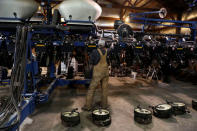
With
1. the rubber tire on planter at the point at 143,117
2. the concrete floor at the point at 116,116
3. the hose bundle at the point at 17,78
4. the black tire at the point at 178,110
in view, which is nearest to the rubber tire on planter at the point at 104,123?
the concrete floor at the point at 116,116

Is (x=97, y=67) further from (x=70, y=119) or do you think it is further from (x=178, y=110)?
(x=178, y=110)

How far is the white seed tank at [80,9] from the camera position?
11.7ft

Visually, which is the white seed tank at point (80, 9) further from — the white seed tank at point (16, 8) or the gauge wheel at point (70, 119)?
the gauge wheel at point (70, 119)

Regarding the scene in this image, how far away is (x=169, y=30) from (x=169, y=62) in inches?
A: 374

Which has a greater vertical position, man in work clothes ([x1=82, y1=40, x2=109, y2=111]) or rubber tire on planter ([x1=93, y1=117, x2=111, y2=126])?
man in work clothes ([x1=82, y1=40, x2=109, y2=111])

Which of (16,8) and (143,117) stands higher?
(16,8)

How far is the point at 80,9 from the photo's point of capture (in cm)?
357

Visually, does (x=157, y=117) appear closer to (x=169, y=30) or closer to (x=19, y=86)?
(x=19, y=86)

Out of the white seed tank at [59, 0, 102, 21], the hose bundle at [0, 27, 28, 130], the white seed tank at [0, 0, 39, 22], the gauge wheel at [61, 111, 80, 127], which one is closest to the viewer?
the hose bundle at [0, 27, 28, 130]

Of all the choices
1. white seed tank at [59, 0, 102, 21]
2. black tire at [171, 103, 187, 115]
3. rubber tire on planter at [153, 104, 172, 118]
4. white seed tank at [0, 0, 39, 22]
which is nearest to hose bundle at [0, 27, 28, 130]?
white seed tank at [0, 0, 39, 22]

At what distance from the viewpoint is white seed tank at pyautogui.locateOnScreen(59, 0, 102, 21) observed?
355cm

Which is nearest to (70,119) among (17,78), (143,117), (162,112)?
(17,78)

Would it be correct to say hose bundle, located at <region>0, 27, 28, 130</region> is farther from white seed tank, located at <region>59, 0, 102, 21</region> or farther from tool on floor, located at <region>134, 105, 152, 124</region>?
tool on floor, located at <region>134, 105, 152, 124</region>

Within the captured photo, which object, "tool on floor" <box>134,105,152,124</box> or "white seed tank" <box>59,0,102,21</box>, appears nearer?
"tool on floor" <box>134,105,152,124</box>
